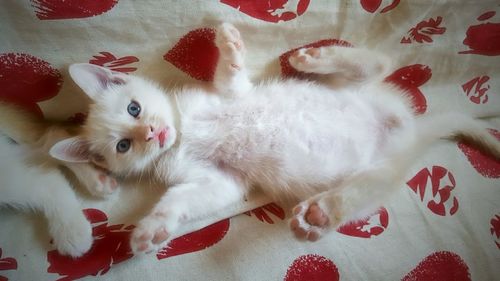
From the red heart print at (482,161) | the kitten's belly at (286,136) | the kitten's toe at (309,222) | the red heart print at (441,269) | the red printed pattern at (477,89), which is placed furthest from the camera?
the red printed pattern at (477,89)

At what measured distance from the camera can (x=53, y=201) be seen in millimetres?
921

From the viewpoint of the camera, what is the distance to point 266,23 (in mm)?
1033

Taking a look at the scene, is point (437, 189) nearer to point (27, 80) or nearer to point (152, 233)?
point (152, 233)

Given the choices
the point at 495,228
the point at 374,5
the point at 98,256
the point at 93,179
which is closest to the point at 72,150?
the point at 93,179

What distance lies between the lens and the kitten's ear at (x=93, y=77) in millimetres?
911

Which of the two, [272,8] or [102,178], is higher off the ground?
[272,8]

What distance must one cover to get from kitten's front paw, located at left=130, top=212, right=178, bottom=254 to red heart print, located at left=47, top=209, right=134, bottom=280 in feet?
0.28

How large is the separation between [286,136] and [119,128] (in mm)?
510

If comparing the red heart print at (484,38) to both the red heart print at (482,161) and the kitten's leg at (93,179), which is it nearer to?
the red heart print at (482,161)

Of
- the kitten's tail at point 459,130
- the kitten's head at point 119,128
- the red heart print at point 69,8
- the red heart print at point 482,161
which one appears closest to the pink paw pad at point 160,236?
the kitten's head at point 119,128

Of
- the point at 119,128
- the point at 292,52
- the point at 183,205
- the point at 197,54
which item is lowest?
the point at 183,205

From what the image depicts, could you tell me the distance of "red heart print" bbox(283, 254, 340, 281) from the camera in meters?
0.90

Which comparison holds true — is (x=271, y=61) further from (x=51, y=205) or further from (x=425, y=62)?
(x=51, y=205)

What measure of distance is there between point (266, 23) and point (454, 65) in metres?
0.78
